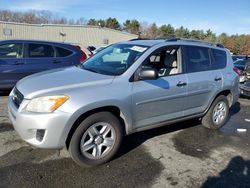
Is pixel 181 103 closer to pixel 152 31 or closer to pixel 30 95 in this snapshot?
pixel 30 95

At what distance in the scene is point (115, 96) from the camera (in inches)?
151

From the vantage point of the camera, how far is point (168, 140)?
5031 mm

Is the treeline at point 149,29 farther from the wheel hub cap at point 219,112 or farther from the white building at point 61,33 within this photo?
the wheel hub cap at point 219,112

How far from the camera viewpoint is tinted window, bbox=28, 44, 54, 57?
7719 millimetres

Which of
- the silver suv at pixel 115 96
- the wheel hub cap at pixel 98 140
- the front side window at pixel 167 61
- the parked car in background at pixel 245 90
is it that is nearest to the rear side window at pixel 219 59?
the silver suv at pixel 115 96

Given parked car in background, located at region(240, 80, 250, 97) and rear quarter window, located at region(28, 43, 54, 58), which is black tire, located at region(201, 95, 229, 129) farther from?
rear quarter window, located at region(28, 43, 54, 58)

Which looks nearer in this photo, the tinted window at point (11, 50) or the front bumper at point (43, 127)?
the front bumper at point (43, 127)

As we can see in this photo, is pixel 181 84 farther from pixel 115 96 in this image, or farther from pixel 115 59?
pixel 115 96

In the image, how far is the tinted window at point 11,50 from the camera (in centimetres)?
737

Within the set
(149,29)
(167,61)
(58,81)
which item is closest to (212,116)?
(167,61)

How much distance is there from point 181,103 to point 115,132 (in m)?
1.47

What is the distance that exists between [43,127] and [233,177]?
2.65 metres

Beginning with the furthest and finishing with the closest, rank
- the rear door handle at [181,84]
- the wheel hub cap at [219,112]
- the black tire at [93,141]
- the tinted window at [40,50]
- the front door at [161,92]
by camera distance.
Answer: the tinted window at [40,50], the wheel hub cap at [219,112], the rear door handle at [181,84], the front door at [161,92], the black tire at [93,141]

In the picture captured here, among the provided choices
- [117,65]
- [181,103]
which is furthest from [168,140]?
[117,65]
